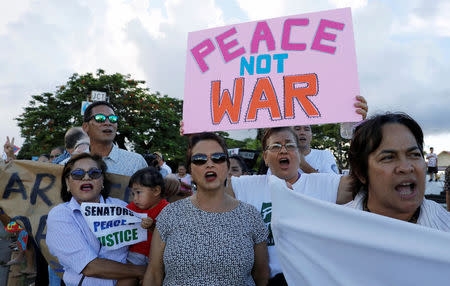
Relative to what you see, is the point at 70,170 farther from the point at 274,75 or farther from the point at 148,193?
the point at 274,75

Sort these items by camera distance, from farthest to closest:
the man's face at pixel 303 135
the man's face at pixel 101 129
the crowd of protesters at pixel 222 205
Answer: the man's face at pixel 303 135 → the man's face at pixel 101 129 → the crowd of protesters at pixel 222 205

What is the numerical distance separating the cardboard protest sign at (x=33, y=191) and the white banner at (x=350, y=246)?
6.48 ft

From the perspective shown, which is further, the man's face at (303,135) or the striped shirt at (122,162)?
the man's face at (303,135)

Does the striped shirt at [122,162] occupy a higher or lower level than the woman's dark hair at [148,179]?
higher

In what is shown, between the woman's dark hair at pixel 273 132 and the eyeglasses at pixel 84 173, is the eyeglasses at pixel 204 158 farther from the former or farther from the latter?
the eyeglasses at pixel 84 173

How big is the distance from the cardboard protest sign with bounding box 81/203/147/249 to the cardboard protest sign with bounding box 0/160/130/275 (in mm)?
578

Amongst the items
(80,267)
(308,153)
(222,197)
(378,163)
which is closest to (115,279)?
(80,267)

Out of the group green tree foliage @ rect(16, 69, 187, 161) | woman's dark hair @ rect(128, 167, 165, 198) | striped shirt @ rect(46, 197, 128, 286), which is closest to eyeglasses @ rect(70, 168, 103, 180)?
striped shirt @ rect(46, 197, 128, 286)

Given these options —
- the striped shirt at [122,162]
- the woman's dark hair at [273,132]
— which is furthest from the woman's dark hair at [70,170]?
the woman's dark hair at [273,132]

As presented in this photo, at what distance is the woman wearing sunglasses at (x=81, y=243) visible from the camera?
215 cm

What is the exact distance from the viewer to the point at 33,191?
285cm

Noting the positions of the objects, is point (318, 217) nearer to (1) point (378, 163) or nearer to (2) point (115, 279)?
(1) point (378, 163)

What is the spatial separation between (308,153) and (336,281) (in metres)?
2.63

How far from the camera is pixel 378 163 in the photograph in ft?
4.94
